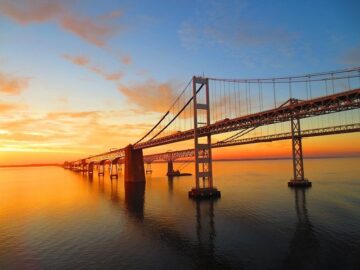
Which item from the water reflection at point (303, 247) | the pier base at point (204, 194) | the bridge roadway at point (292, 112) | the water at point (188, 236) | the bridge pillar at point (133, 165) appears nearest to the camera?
the water reflection at point (303, 247)

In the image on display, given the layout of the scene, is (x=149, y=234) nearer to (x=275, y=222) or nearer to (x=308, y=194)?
(x=275, y=222)

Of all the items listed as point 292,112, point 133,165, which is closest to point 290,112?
point 292,112

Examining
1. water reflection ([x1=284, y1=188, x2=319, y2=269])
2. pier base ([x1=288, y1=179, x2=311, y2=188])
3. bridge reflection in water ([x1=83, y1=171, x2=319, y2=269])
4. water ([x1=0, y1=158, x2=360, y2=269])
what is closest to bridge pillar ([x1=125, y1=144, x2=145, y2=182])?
water ([x1=0, y1=158, x2=360, y2=269])

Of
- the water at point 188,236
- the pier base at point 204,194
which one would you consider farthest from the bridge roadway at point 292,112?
the water at point 188,236

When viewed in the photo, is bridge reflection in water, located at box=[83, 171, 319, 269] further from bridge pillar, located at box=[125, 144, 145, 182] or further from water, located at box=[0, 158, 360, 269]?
bridge pillar, located at box=[125, 144, 145, 182]

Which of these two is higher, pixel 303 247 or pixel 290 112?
pixel 290 112

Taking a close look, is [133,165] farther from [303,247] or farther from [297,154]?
[303,247]

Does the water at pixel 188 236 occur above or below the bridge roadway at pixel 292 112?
below

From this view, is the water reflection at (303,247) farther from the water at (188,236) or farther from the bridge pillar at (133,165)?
the bridge pillar at (133,165)
